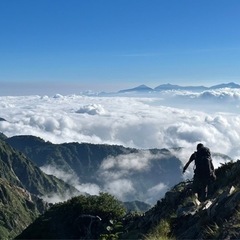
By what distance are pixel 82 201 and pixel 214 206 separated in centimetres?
4854

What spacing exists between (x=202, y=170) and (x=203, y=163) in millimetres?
515

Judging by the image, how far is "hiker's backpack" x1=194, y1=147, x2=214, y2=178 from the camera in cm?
2711

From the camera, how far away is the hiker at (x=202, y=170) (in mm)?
27156

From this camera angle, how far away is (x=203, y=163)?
2738cm

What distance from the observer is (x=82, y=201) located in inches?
2544

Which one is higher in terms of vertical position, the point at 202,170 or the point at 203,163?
the point at 203,163

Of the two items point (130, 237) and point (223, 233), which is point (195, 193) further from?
point (223, 233)

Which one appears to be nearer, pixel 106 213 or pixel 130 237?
pixel 130 237

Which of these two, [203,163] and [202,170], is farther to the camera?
[202,170]

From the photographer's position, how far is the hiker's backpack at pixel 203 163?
27.1m

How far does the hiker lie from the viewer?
27.2 m

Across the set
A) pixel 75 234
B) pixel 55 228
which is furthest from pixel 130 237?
pixel 55 228

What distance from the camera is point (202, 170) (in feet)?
90.3

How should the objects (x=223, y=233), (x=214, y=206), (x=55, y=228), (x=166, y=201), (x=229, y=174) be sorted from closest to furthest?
(x=223, y=233) → (x=214, y=206) → (x=229, y=174) → (x=166, y=201) → (x=55, y=228)
